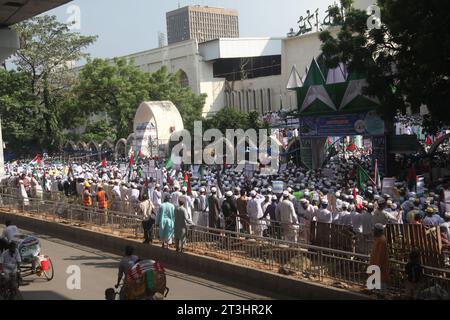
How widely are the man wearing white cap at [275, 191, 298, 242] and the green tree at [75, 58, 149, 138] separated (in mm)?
31388

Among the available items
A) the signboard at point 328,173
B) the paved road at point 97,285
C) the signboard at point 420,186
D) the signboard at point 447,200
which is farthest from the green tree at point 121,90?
the signboard at point 447,200

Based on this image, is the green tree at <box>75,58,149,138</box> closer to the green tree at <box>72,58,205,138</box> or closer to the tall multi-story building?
the green tree at <box>72,58,205,138</box>

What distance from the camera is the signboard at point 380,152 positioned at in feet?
71.9

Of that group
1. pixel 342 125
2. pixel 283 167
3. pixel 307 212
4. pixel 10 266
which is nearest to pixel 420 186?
pixel 307 212

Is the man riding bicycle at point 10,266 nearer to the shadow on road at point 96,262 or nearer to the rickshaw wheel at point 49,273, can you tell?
the rickshaw wheel at point 49,273

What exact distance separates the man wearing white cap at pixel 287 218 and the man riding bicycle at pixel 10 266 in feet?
16.8

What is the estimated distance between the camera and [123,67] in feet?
141

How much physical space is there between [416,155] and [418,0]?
28.6 feet

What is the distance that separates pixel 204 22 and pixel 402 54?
6384 inches

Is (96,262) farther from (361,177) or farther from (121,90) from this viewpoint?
(121,90)

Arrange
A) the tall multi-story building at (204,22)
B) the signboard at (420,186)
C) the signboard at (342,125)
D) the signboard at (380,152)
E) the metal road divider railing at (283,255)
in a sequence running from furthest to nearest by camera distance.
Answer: the tall multi-story building at (204,22), the signboard at (342,125), the signboard at (380,152), the signboard at (420,186), the metal road divider railing at (283,255)

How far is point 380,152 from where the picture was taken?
72.3ft
